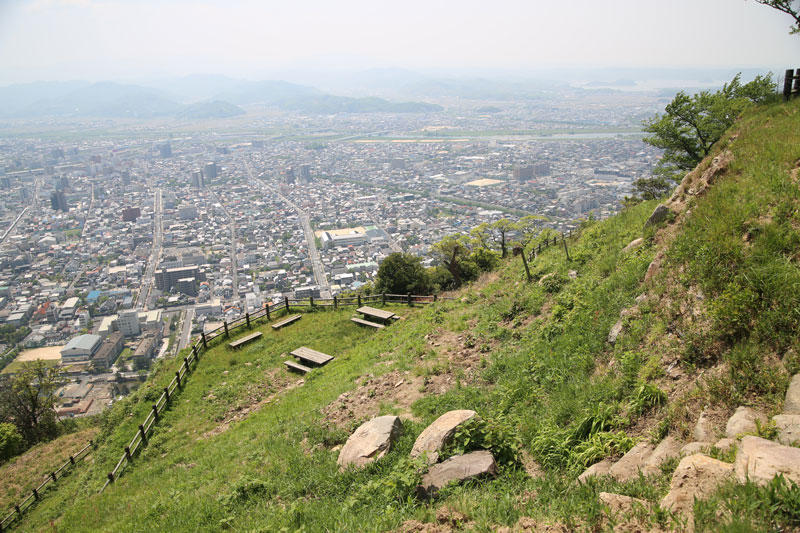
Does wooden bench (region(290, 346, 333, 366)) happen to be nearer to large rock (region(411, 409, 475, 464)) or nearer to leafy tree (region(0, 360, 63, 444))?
large rock (region(411, 409, 475, 464))

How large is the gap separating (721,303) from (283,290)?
43.2 m

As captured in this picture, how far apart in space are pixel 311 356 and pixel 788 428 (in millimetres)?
13732

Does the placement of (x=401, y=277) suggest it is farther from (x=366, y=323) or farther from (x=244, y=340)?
(x=244, y=340)

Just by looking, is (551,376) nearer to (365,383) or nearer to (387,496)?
(387,496)

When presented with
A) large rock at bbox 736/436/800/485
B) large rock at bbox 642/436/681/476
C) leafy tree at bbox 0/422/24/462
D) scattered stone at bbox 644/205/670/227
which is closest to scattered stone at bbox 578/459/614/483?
large rock at bbox 642/436/681/476

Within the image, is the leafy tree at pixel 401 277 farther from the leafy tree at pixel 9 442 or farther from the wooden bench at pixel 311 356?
the leafy tree at pixel 9 442

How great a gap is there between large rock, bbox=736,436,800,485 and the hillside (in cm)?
8

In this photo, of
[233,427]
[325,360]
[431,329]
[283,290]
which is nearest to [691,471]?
[431,329]

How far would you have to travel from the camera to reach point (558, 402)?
6957mm

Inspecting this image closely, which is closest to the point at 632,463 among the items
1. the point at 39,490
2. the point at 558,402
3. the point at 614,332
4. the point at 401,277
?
the point at 558,402

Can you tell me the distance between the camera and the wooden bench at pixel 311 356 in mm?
15273

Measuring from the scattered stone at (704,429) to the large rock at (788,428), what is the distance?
637 mm

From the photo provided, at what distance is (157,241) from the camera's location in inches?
2594

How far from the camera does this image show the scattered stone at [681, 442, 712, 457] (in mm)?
4480
